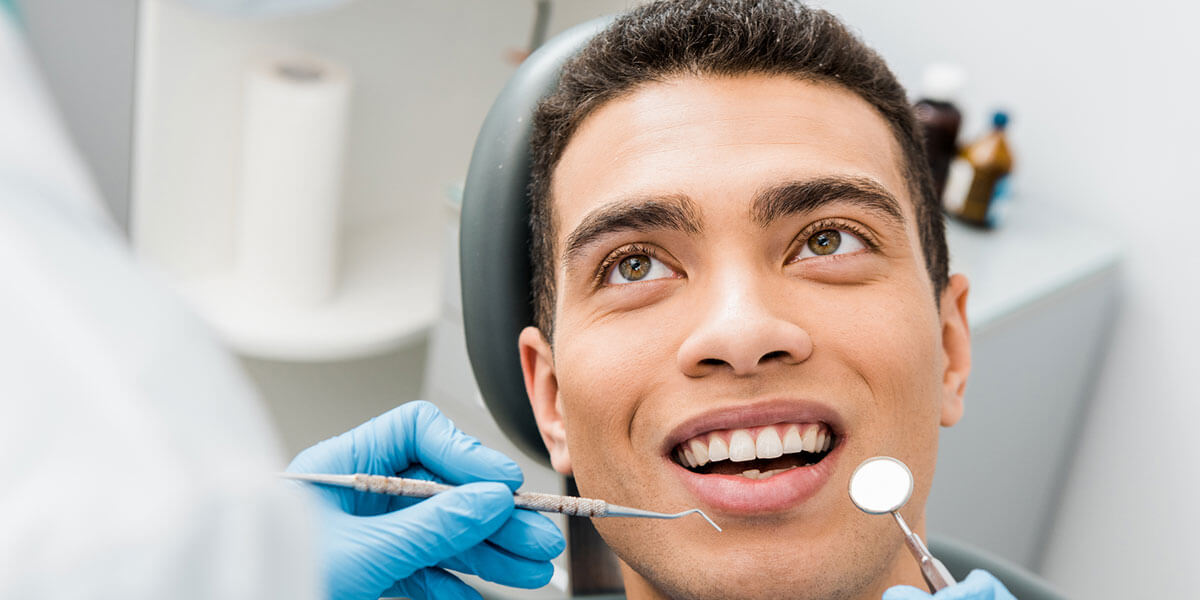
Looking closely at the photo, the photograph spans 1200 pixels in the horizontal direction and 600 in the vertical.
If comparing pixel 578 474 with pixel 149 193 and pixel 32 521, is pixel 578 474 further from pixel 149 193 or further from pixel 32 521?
pixel 149 193

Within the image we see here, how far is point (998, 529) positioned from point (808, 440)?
3.99 ft

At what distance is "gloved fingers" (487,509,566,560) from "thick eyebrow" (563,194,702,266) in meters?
0.26

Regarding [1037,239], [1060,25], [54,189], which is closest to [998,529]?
[1037,239]

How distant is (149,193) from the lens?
2240 mm

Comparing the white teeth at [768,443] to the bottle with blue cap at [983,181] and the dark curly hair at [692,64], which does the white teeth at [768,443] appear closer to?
the dark curly hair at [692,64]

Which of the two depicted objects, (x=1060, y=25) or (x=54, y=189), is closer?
(x=54, y=189)

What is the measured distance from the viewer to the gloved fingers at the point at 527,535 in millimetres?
1125

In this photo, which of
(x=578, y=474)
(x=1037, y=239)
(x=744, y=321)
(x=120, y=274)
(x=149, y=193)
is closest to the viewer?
(x=120, y=274)

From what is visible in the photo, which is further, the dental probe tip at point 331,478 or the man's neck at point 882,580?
the man's neck at point 882,580

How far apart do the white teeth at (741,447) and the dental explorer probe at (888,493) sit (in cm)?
11

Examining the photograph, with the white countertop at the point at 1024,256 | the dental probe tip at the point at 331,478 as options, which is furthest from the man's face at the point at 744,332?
the white countertop at the point at 1024,256

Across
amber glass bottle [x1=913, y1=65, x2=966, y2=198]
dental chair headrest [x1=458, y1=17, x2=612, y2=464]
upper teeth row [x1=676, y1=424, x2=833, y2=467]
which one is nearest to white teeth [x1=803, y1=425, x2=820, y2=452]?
upper teeth row [x1=676, y1=424, x2=833, y2=467]

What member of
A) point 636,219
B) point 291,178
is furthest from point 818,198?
point 291,178

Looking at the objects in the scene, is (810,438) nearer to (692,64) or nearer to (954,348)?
(954,348)
